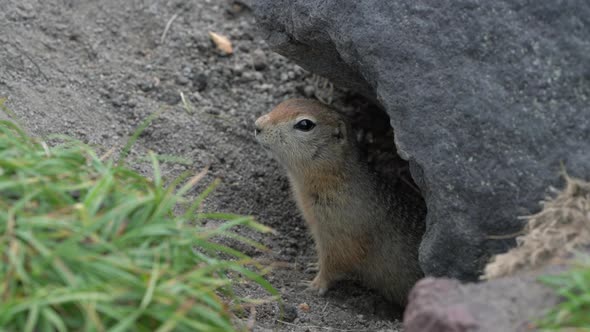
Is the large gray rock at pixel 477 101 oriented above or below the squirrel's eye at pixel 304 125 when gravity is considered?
above

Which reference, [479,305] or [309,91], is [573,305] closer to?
[479,305]

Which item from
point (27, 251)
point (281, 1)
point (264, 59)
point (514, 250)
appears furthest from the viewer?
point (264, 59)

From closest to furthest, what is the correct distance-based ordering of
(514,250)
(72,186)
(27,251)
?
(27,251)
(72,186)
(514,250)

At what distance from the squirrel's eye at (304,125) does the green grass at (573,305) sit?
2726 mm

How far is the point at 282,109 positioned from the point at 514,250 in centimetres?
230

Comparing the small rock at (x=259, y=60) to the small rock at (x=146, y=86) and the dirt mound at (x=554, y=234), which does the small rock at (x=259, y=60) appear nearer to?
the small rock at (x=146, y=86)

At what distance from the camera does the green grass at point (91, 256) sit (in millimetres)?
3029

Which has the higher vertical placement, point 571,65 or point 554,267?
point 571,65

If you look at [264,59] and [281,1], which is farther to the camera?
[264,59]

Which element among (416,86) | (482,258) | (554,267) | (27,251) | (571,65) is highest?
(571,65)

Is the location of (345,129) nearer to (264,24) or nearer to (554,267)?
(264,24)

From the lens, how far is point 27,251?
313cm

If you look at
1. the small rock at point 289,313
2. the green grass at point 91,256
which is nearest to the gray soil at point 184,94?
the small rock at point 289,313

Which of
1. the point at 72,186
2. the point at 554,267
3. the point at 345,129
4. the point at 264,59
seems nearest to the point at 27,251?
the point at 72,186
